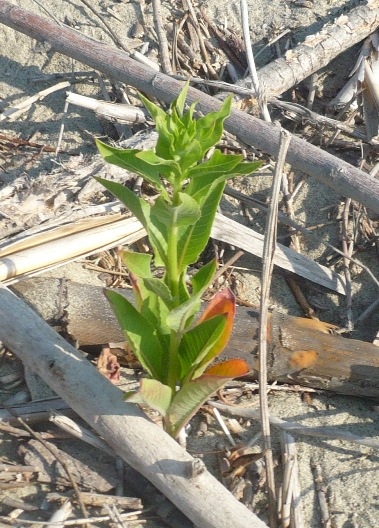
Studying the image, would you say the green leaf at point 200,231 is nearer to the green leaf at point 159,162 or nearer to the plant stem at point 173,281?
the plant stem at point 173,281

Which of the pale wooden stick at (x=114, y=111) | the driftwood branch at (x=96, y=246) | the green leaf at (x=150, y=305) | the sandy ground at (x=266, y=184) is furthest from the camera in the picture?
the pale wooden stick at (x=114, y=111)

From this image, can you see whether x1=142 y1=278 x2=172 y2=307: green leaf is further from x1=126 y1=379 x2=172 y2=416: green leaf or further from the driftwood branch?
the driftwood branch

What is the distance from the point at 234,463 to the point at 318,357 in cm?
60

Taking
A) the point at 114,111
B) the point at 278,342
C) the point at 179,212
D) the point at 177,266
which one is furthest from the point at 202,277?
the point at 114,111

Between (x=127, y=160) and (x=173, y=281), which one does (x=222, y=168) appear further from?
(x=173, y=281)

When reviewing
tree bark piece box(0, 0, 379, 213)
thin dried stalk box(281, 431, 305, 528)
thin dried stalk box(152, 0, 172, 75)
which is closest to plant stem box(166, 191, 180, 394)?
thin dried stalk box(281, 431, 305, 528)

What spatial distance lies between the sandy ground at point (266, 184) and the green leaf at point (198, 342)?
1.44 ft

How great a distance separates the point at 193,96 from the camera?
3643mm

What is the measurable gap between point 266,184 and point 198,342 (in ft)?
5.88

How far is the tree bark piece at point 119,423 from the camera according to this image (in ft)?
6.93

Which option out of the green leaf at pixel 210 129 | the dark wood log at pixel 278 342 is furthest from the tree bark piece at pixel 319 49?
the green leaf at pixel 210 129

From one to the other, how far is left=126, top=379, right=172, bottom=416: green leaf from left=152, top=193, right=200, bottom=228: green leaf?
50cm

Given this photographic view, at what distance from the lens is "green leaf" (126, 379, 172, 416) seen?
2.13 meters

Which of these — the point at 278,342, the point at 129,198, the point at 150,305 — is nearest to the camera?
the point at 129,198
